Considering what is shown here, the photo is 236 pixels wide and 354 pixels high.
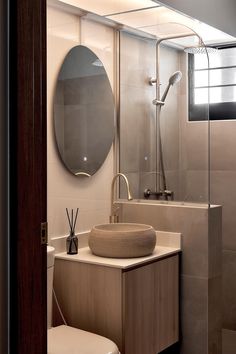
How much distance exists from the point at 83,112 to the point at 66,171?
0.37m

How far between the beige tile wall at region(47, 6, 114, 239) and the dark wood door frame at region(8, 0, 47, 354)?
37.0 inches

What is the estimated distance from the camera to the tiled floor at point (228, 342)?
135 inches

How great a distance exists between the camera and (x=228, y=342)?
11.8 feet

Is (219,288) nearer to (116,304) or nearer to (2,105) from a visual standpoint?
(116,304)

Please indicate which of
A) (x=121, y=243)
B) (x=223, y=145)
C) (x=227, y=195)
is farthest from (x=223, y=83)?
(x=121, y=243)

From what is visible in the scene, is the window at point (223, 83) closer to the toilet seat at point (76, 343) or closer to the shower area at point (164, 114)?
the shower area at point (164, 114)

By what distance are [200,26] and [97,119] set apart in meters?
0.98

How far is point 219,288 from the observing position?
10.1ft

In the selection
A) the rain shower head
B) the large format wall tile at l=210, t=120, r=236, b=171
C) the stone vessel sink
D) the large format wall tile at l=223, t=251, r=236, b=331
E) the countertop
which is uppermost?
the rain shower head

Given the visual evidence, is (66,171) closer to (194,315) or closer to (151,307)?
(151,307)

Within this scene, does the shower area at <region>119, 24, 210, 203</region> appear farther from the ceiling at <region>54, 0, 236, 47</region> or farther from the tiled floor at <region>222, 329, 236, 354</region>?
the tiled floor at <region>222, 329, 236, 354</region>

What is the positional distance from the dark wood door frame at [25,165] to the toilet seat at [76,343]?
0.44 meters

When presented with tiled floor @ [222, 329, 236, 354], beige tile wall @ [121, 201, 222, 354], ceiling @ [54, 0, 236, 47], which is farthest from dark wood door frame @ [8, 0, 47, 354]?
tiled floor @ [222, 329, 236, 354]

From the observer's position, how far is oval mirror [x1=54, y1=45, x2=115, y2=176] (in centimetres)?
279
